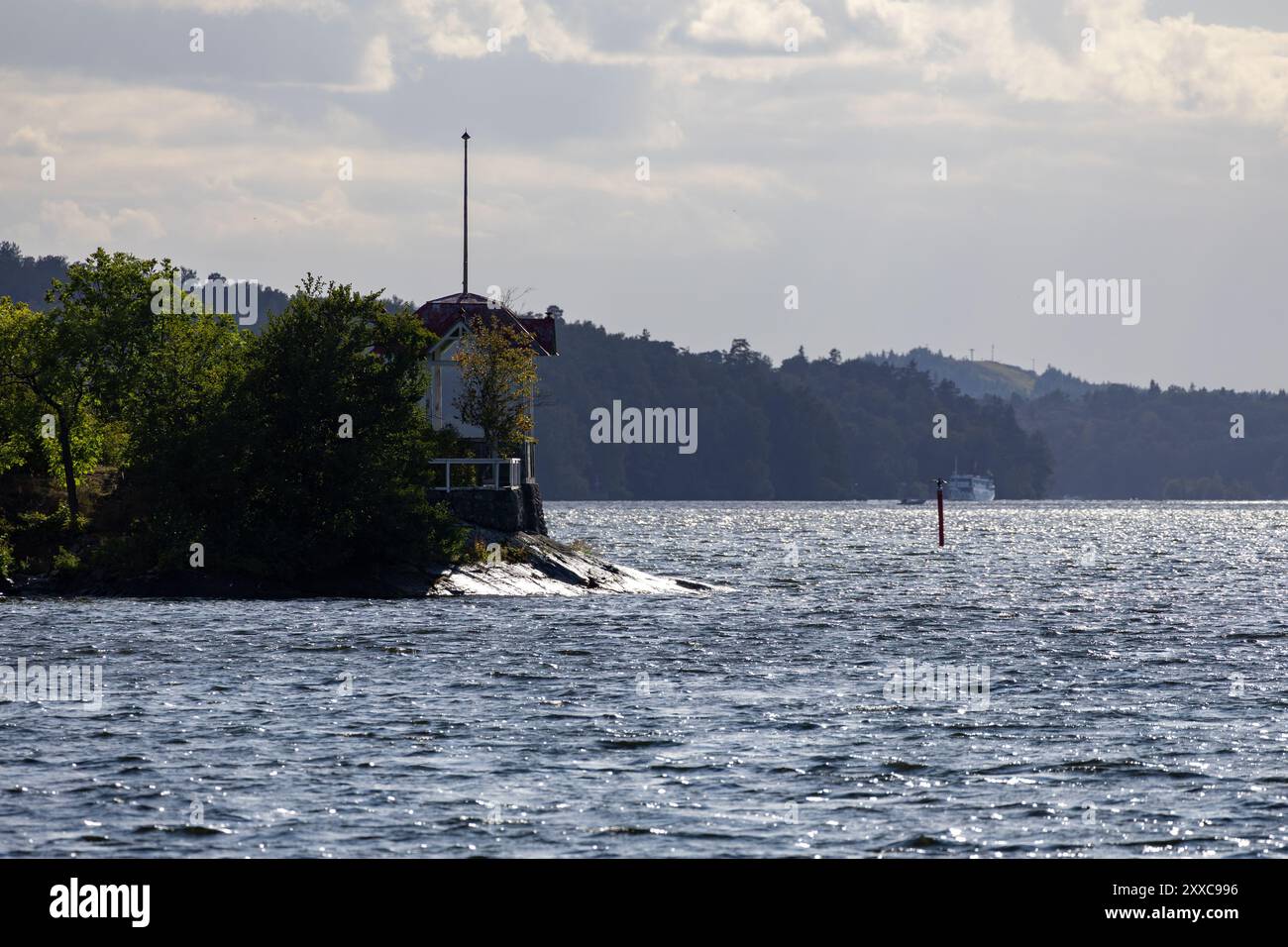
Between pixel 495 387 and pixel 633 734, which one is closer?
pixel 633 734

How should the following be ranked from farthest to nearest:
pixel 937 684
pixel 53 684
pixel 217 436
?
1. pixel 217 436
2. pixel 937 684
3. pixel 53 684

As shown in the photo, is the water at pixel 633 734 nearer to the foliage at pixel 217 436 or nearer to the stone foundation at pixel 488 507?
the foliage at pixel 217 436

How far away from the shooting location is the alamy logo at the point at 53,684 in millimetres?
27641

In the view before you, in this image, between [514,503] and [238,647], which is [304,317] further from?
[238,647]

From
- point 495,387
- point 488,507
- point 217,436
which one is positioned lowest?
point 488,507

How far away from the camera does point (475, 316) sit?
6075cm

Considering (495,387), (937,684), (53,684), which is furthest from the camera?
(495,387)

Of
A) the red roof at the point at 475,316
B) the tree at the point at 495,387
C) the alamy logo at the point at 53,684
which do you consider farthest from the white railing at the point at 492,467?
the alamy logo at the point at 53,684

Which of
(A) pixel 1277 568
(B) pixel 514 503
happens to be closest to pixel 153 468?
(B) pixel 514 503

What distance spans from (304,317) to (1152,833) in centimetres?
3893
